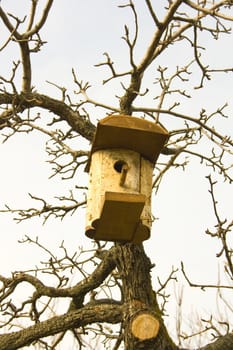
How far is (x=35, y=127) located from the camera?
4957 mm

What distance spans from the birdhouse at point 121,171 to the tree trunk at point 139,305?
0.66 metres

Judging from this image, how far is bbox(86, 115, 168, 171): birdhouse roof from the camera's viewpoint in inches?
126

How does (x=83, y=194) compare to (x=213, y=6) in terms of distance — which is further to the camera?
(x=83, y=194)

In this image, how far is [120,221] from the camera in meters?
3.15

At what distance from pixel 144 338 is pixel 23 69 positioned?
2.33 meters

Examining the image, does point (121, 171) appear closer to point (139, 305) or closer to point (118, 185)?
point (118, 185)

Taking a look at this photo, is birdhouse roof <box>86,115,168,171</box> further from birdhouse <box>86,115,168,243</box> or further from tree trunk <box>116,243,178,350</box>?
tree trunk <box>116,243,178,350</box>

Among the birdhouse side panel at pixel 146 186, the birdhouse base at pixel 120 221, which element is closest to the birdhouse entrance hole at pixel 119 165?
the birdhouse side panel at pixel 146 186

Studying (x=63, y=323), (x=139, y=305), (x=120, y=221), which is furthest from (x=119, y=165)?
(x=63, y=323)

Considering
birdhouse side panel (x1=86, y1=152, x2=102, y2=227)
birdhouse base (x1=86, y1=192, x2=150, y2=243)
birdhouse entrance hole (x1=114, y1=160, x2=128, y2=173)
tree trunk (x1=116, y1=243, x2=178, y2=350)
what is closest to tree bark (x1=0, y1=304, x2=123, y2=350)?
tree trunk (x1=116, y1=243, x2=178, y2=350)

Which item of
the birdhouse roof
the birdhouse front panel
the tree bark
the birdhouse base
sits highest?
the birdhouse roof

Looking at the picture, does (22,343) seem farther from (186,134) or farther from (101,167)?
(186,134)

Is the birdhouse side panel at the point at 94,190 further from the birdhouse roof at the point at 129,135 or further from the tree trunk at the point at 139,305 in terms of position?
the tree trunk at the point at 139,305

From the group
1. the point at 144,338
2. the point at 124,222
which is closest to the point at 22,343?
the point at 144,338
